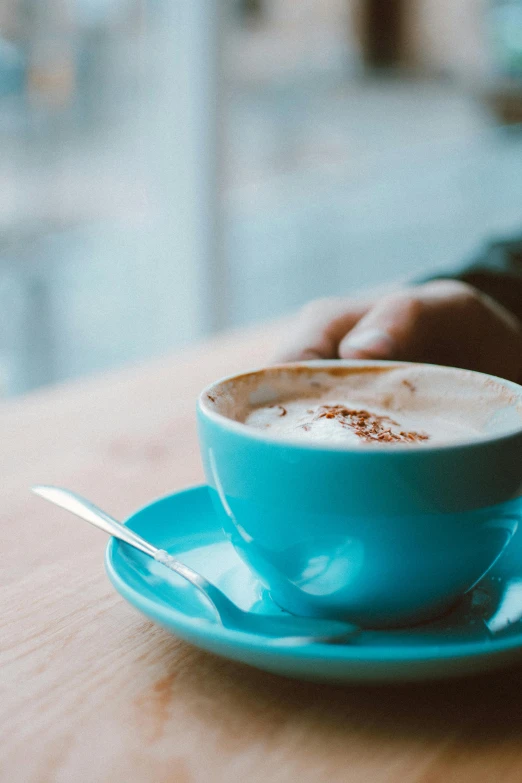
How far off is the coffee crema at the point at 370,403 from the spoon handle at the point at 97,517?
85 mm

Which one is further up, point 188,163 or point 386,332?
point 386,332

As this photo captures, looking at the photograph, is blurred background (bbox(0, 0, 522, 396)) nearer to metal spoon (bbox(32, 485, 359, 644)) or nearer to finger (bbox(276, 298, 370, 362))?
finger (bbox(276, 298, 370, 362))

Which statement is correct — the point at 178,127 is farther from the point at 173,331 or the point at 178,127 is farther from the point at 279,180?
the point at 279,180

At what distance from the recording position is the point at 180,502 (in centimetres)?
53

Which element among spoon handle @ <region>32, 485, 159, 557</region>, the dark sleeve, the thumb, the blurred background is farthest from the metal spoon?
the blurred background

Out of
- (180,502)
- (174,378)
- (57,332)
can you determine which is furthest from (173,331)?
(180,502)

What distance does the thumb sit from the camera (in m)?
0.66

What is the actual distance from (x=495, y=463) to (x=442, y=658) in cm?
9

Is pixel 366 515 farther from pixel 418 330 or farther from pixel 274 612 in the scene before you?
pixel 418 330

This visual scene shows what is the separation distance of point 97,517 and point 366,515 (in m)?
0.18

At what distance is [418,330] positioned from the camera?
746 millimetres

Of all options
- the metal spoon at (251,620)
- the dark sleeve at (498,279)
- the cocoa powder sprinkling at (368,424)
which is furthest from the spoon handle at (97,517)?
the dark sleeve at (498,279)

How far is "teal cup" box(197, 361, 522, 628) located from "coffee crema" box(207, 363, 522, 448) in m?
0.05

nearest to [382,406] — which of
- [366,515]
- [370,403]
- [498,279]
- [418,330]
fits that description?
[370,403]
